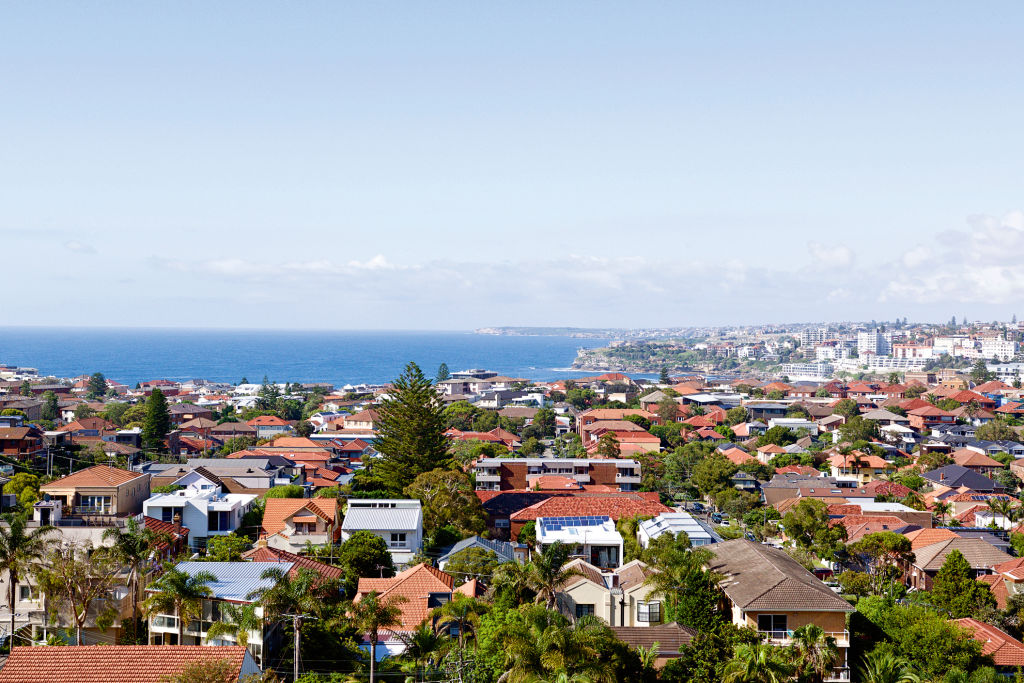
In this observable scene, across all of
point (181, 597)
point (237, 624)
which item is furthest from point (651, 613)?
point (181, 597)

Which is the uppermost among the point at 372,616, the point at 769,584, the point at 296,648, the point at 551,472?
the point at 769,584

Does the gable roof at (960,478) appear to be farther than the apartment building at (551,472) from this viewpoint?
Yes

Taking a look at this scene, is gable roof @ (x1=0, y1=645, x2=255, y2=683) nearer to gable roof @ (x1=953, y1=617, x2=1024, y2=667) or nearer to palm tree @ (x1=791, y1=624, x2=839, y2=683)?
palm tree @ (x1=791, y1=624, x2=839, y2=683)

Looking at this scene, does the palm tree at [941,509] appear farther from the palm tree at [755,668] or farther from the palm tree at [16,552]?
the palm tree at [16,552]

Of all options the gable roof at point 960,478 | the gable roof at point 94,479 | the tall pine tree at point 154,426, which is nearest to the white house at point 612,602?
the gable roof at point 94,479

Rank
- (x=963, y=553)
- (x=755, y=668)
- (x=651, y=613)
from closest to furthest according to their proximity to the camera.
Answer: (x=755, y=668) < (x=651, y=613) < (x=963, y=553)

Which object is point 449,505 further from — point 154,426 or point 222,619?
point 154,426

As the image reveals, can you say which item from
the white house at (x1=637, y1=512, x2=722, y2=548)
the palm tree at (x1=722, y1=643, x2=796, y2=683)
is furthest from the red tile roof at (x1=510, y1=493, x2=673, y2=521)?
the palm tree at (x1=722, y1=643, x2=796, y2=683)
